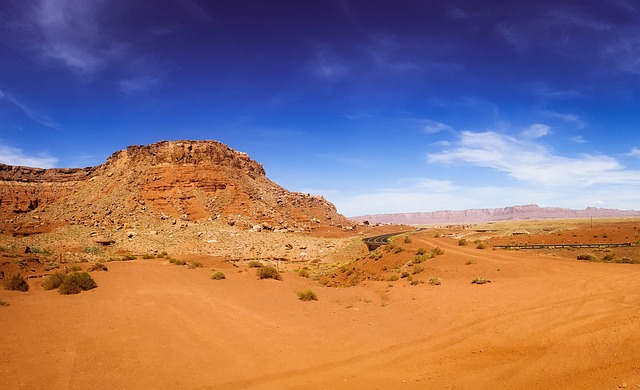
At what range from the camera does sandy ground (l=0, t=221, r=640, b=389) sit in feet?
21.4

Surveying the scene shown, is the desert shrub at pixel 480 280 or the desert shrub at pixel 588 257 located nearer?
the desert shrub at pixel 480 280

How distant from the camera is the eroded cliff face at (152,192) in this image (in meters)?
62.1

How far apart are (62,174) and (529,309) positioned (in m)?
95.3

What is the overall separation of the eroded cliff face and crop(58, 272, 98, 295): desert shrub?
149 feet

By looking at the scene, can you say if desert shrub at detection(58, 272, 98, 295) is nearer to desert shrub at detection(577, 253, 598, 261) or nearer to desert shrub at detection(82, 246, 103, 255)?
desert shrub at detection(577, 253, 598, 261)

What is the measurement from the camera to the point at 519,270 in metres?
16.9

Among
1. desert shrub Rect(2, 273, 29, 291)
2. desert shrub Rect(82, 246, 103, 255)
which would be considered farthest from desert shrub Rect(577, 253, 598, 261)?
desert shrub Rect(82, 246, 103, 255)

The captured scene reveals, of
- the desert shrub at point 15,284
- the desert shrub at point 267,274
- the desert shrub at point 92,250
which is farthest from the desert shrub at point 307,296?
the desert shrub at point 92,250

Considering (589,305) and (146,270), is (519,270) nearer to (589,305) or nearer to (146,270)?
(589,305)

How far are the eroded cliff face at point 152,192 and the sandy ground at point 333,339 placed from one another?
51.2 meters

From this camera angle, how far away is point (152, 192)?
217 ft

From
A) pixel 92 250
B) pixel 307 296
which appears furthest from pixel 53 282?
pixel 92 250

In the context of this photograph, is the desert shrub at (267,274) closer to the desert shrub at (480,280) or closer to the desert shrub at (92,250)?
the desert shrub at (480,280)

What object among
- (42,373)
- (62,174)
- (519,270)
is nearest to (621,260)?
(519,270)
